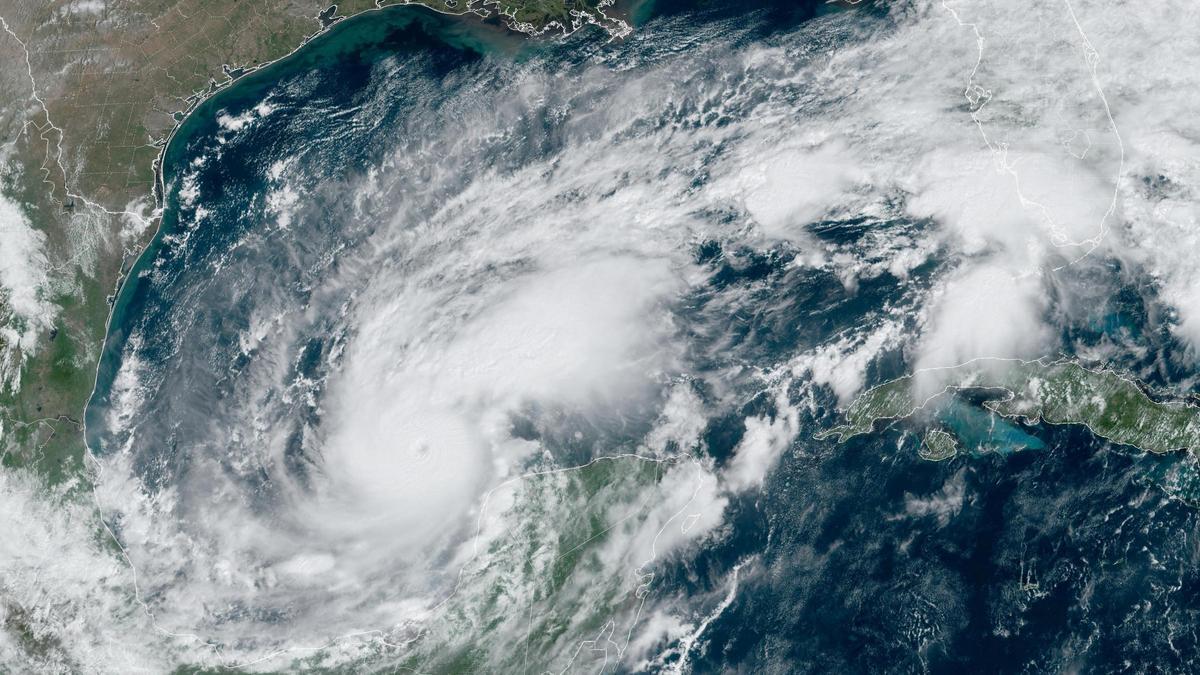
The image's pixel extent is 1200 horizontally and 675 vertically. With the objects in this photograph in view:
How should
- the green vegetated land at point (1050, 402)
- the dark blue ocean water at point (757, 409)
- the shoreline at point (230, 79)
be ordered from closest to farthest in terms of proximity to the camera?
1. the dark blue ocean water at point (757, 409)
2. the green vegetated land at point (1050, 402)
3. the shoreline at point (230, 79)

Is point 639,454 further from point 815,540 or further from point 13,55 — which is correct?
point 13,55

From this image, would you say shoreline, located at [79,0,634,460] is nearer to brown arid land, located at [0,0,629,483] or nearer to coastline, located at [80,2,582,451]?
coastline, located at [80,2,582,451]

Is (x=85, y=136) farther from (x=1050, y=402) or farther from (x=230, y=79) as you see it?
(x=1050, y=402)

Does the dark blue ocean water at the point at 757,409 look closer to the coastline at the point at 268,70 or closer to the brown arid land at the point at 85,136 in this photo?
the coastline at the point at 268,70

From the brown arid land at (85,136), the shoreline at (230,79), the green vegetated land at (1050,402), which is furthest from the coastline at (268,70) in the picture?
the green vegetated land at (1050,402)

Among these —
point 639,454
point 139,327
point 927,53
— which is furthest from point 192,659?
point 927,53
